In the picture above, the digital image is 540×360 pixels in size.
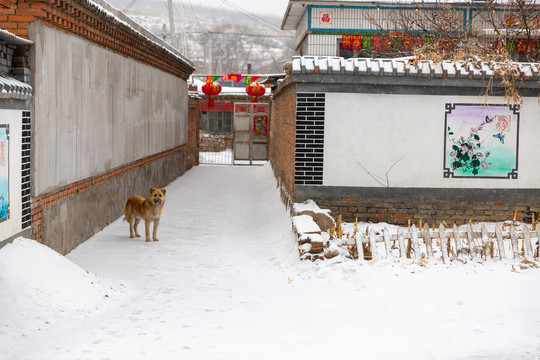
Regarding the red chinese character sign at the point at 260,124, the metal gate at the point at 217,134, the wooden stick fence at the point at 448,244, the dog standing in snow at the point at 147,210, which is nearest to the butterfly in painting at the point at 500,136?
the wooden stick fence at the point at 448,244

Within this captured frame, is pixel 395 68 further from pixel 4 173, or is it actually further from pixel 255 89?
pixel 255 89

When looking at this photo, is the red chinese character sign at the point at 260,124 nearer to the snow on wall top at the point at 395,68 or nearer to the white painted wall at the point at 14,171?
the snow on wall top at the point at 395,68

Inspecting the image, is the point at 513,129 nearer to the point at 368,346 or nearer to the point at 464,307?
the point at 464,307

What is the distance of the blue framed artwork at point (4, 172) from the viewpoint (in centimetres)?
679

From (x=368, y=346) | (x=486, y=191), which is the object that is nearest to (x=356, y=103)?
(x=486, y=191)

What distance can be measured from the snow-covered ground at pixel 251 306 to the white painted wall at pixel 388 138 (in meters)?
1.92

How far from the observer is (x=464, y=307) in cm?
656

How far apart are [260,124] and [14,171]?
20.7m

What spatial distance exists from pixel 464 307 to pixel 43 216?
5.16 meters

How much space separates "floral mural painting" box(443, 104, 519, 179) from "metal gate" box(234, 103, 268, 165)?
16.5 meters

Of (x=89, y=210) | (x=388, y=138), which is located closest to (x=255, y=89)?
(x=388, y=138)

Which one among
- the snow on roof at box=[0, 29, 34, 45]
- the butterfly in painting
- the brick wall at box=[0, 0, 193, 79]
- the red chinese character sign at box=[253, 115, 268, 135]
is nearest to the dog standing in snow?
the brick wall at box=[0, 0, 193, 79]

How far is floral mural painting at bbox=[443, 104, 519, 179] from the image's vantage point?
36.5 ft

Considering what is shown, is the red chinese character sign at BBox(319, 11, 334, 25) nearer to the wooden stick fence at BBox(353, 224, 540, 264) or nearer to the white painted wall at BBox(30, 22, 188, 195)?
the white painted wall at BBox(30, 22, 188, 195)
